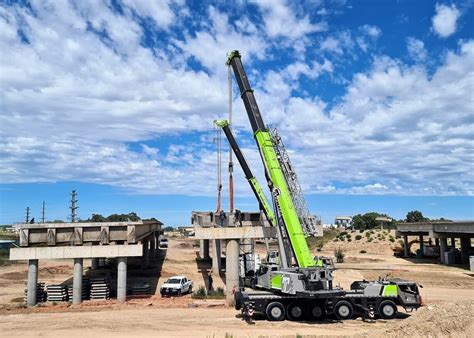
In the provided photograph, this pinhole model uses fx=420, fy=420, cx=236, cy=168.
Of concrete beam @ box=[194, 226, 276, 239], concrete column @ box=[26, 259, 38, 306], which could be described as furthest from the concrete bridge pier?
concrete column @ box=[26, 259, 38, 306]

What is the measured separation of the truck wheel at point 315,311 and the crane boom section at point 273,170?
2.63m

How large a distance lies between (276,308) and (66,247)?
16.1 metres

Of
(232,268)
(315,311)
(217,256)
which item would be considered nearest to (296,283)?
(315,311)

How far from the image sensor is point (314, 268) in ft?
71.1

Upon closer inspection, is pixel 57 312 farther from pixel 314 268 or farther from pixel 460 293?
pixel 460 293

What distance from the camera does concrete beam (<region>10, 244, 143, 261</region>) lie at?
1156 inches

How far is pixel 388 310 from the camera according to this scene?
23.2 meters

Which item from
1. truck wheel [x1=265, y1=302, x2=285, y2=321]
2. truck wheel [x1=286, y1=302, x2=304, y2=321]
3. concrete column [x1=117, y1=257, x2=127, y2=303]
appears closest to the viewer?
truck wheel [x1=265, y1=302, x2=285, y2=321]

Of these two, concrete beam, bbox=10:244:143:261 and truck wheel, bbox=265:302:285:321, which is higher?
concrete beam, bbox=10:244:143:261

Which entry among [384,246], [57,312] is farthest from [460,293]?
[384,246]

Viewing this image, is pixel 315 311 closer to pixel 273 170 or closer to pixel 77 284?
pixel 273 170

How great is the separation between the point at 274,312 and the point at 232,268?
711 cm

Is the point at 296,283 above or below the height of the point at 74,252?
below

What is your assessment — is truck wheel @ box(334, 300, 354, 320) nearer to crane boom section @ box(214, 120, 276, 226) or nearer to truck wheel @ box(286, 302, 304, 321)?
truck wheel @ box(286, 302, 304, 321)
